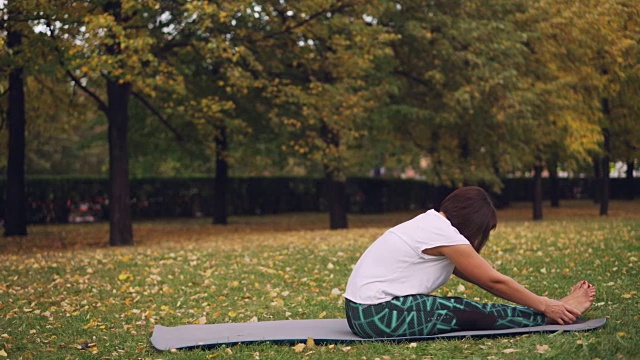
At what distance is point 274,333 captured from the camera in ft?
21.0

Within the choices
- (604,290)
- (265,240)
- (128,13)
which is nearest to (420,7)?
(265,240)

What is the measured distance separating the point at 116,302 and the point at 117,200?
8989 mm

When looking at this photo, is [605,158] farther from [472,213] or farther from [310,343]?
[310,343]

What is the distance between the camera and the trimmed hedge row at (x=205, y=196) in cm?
2891

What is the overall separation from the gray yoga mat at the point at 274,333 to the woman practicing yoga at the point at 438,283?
95 millimetres

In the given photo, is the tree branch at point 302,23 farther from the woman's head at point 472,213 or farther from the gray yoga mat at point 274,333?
the woman's head at point 472,213

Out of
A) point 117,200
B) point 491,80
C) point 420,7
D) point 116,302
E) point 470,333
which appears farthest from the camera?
point 420,7

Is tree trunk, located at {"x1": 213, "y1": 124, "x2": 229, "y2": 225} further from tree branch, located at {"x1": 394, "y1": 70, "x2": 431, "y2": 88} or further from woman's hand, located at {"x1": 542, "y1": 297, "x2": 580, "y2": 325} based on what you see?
woman's hand, located at {"x1": 542, "y1": 297, "x2": 580, "y2": 325}

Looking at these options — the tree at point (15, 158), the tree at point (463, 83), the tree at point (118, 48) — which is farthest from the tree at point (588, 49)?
the tree at point (15, 158)

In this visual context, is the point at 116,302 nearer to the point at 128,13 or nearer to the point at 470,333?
the point at 470,333

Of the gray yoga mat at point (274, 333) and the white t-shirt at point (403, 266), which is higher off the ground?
the white t-shirt at point (403, 266)

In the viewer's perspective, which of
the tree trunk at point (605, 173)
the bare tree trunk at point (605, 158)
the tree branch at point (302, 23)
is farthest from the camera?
the tree trunk at point (605, 173)

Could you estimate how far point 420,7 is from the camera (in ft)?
76.2

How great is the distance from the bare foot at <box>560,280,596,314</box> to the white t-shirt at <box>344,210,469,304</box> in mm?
984
